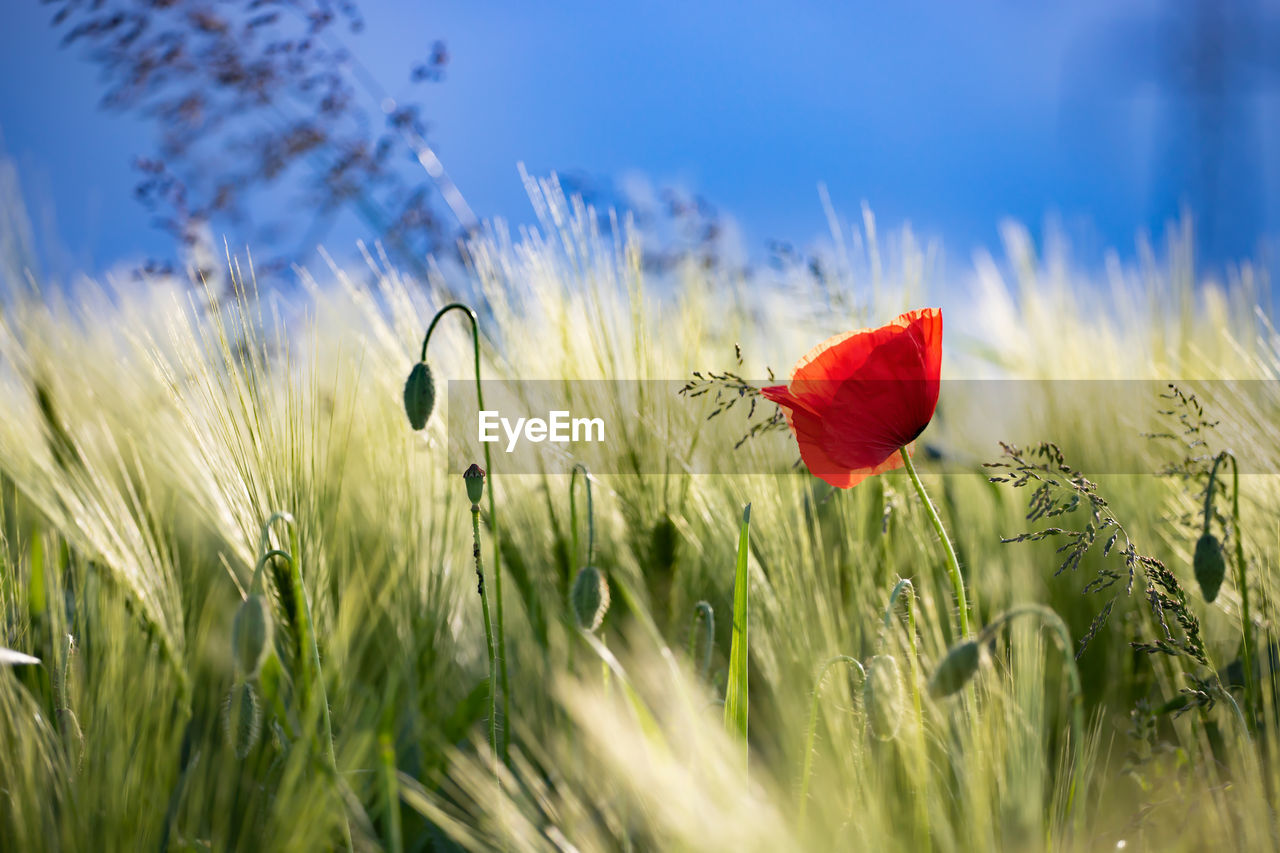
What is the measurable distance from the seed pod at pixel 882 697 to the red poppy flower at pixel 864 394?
10 centimetres

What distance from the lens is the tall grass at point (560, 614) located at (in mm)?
411

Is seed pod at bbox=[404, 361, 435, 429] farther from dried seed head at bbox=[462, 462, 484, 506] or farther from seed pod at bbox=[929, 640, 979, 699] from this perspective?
seed pod at bbox=[929, 640, 979, 699]

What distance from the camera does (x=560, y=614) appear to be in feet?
2.18

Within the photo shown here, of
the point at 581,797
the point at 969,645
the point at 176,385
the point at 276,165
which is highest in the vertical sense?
the point at 276,165

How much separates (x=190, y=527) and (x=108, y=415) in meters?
0.20

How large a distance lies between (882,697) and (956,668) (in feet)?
0.18

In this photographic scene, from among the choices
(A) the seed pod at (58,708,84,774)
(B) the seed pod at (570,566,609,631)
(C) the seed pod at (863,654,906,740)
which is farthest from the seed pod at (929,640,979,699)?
(A) the seed pod at (58,708,84,774)

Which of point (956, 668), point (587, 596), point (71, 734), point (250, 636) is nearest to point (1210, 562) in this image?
point (956, 668)

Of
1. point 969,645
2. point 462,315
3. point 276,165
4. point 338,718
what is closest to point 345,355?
point 462,315

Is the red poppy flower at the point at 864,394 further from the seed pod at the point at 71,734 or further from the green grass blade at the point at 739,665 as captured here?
the seed pod at the point at 71,734

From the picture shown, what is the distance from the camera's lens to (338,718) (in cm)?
55

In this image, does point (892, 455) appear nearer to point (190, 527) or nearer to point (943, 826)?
A: point (943, 826)

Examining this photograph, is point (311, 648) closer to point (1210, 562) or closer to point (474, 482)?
point (474, 482)

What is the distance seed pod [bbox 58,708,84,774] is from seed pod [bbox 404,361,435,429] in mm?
266
